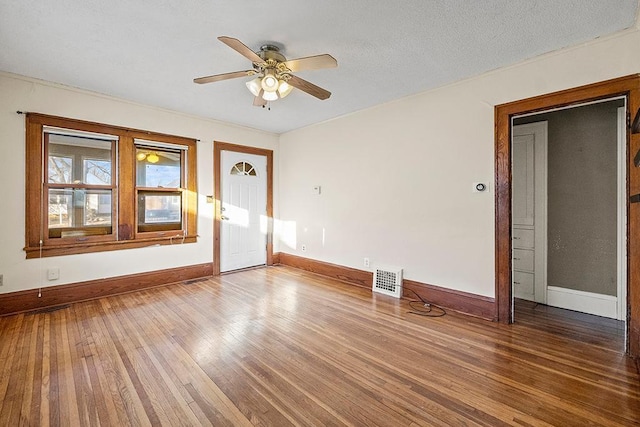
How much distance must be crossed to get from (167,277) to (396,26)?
13.9ft

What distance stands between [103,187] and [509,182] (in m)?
4.76

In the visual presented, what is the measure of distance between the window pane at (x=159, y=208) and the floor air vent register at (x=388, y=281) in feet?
10.2

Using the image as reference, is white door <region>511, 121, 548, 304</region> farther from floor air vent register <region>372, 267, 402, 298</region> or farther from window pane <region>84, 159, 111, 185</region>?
window pane <region>84, 159, 111, 185</region>

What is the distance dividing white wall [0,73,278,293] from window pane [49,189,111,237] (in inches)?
10.7

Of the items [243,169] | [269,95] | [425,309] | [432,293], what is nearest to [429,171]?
[432,293]

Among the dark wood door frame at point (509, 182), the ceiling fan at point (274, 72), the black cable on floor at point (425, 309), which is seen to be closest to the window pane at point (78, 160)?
the ceiling fan at point (274, 72)

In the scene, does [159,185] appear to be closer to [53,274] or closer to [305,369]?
[53,274]

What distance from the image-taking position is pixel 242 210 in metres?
5.12

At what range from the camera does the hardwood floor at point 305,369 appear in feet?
5.32

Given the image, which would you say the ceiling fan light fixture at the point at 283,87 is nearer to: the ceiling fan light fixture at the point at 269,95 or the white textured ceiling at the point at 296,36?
the ceiling fan light fixture at the point at 269,95

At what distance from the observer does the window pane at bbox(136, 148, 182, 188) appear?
4.04 m

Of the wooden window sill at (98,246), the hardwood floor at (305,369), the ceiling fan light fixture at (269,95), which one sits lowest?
the hardwood floor at (305,369)

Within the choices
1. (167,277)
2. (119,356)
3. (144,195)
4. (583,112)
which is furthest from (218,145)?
(583,112)

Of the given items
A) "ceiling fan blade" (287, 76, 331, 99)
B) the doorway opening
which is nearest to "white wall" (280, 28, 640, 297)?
the doorway opening
